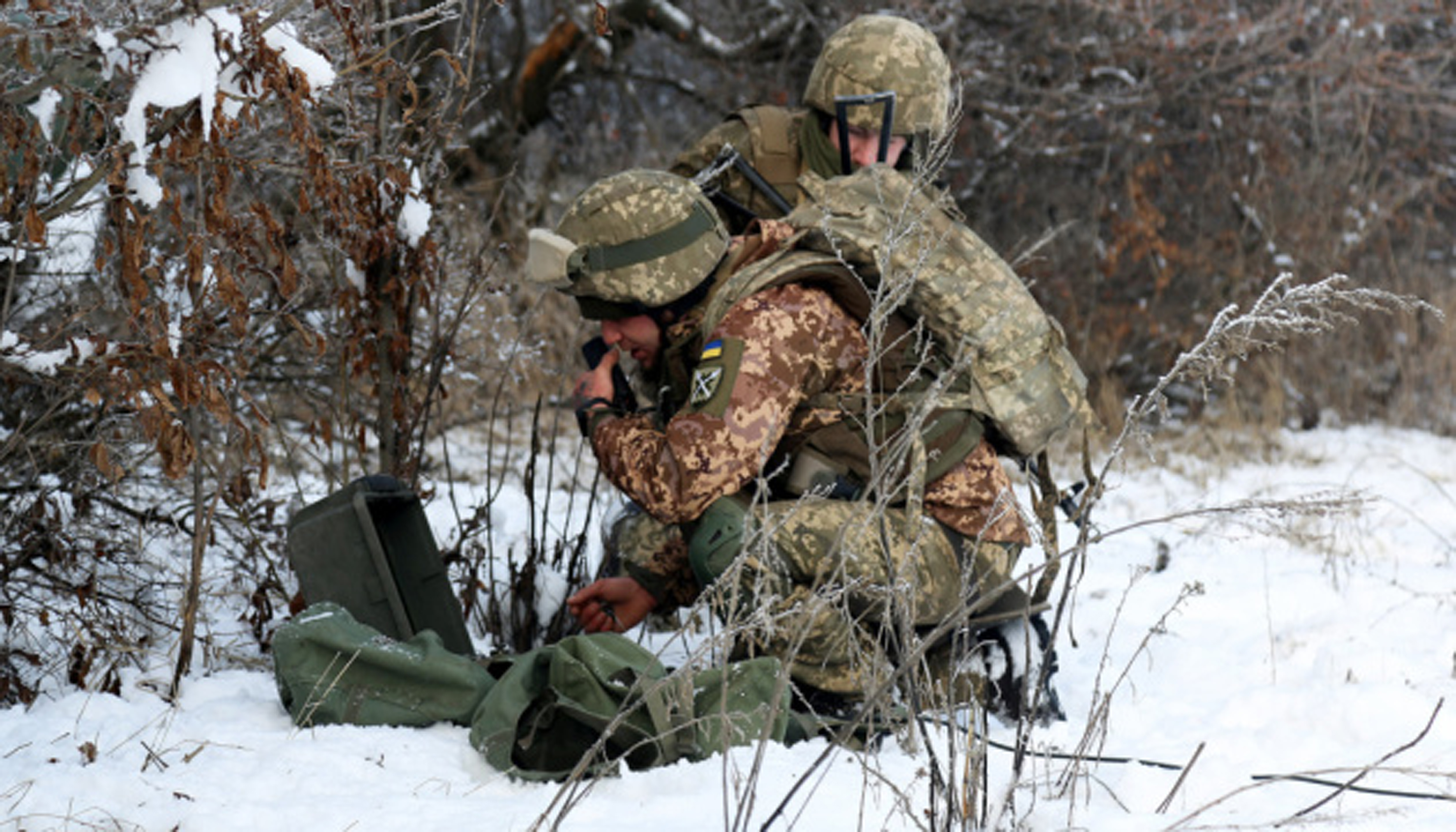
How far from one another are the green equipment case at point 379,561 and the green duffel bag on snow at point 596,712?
1.50 ft

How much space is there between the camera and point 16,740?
265cm

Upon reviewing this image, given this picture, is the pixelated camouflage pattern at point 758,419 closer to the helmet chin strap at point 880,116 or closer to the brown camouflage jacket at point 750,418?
the brown camouflage jacket at point 750,418

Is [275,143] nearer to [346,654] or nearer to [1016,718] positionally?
[346,654]

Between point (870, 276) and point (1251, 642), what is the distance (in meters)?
1.60

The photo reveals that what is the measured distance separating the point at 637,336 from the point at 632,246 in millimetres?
289

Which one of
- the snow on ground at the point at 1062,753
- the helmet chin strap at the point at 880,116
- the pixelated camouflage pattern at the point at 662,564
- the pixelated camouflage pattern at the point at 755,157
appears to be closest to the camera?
the snow on ground at the point at 1062,753

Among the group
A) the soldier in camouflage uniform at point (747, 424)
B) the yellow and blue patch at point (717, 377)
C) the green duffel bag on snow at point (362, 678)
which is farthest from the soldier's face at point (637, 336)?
the green duffel bag on snow at point (362, 678)

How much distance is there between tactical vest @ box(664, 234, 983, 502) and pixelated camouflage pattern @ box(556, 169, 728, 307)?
9cm

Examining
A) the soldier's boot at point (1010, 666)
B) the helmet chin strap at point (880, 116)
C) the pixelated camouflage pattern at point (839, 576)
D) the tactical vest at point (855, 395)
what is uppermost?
the helmet chin strap at point (880, 116)

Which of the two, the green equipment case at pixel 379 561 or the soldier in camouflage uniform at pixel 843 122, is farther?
the soldier in camouflage uniform at pixel 843 122

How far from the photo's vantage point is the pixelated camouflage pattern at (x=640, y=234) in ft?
11.1

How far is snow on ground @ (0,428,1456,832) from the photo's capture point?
2398 millimetres

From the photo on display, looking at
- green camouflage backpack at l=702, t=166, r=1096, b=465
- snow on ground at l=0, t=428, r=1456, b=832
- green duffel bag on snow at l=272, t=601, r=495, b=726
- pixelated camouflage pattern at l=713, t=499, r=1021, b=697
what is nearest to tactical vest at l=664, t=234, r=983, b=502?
green camouflage backpack at l=702, t=166, r=1096, b=465

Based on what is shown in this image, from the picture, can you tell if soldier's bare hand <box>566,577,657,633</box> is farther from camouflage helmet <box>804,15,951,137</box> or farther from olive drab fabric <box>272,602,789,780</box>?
camouflage helmet <box>804,15,951,137</box>
